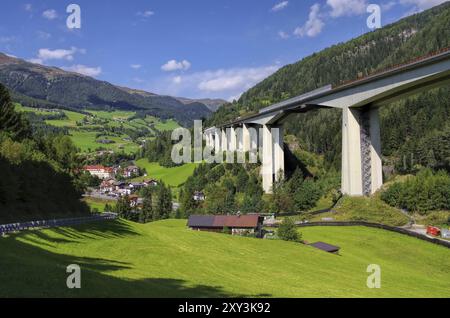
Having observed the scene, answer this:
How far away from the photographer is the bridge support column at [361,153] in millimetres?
74188

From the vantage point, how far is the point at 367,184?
247 ft

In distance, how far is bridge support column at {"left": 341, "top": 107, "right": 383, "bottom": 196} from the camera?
74188 mm

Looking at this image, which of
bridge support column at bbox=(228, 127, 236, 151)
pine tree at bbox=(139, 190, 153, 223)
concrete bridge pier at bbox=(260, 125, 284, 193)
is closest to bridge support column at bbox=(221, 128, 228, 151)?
bridge support column at bbox=(228, 127, 236, 151)

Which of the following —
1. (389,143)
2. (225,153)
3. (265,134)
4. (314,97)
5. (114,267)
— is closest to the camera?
(114,267)

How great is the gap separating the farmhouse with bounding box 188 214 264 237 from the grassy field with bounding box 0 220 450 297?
1332 cm

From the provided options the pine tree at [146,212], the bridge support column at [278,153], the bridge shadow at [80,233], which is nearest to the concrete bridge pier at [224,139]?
the bridge support column at [278,153]

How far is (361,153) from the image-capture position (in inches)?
2948

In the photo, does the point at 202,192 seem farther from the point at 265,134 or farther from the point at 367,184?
Result: the point at 367,184

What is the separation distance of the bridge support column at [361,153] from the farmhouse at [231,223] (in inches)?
743

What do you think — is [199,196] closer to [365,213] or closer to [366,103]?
[365,213]

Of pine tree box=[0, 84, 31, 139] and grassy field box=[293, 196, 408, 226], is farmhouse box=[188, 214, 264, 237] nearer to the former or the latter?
grassy field box=[293, 196, 408, 226]

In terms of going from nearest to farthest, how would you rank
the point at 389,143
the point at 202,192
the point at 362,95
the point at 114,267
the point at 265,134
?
the point at 114,267
the point at 362,95
the point at 265,134
the point at 202,192
the point at 389,143
